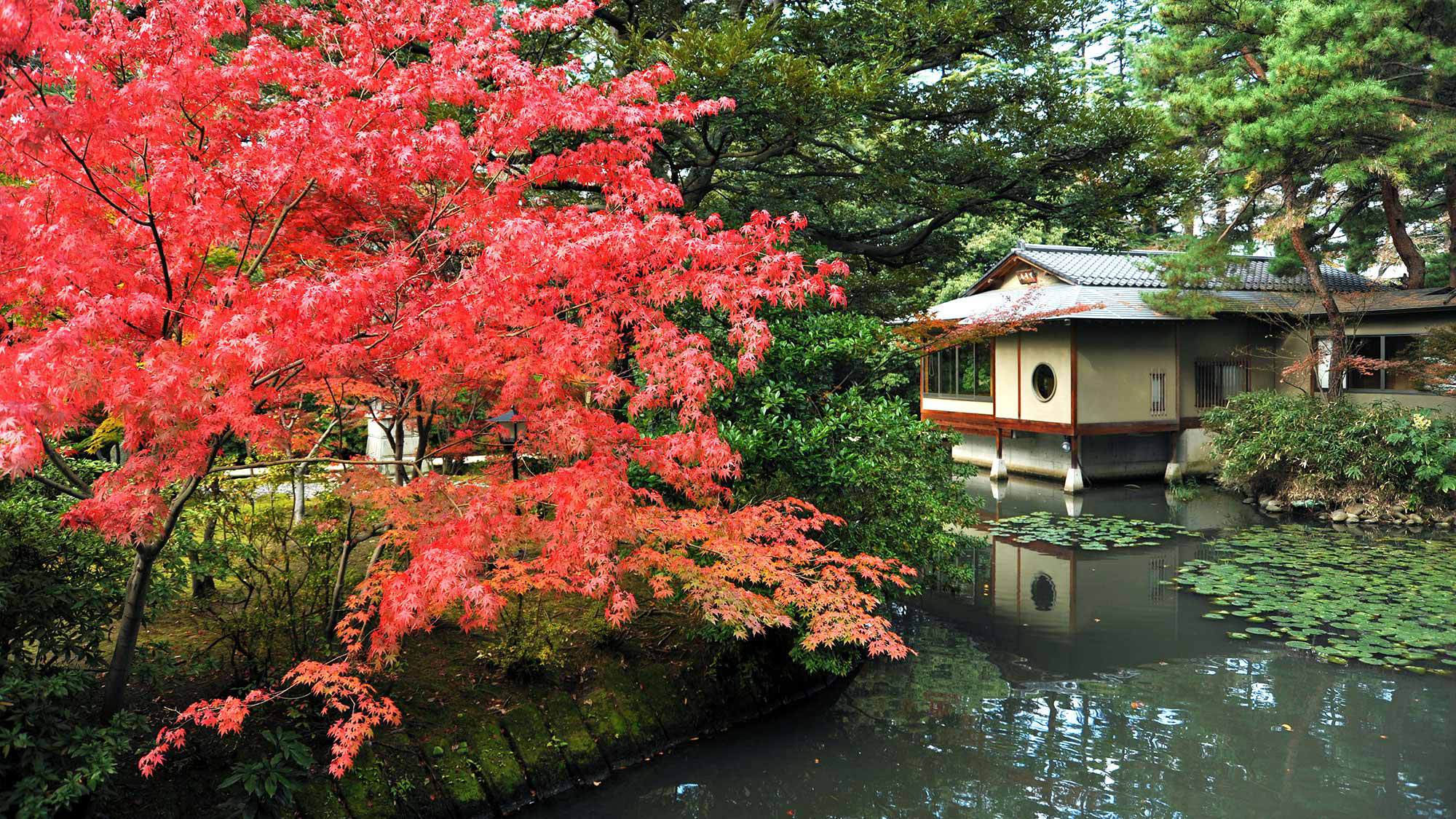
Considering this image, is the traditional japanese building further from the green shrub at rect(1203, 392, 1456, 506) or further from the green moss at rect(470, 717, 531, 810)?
the green moss at rect(470, 717, 531, 810)

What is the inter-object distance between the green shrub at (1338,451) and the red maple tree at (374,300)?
1006 centimetres

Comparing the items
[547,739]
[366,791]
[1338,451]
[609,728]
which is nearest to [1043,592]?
[609,728]

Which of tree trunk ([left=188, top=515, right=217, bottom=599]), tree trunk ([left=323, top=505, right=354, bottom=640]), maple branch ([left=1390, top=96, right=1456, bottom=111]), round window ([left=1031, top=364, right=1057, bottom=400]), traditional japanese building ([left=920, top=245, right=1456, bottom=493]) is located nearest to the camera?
tree trunk ([left=188, top=515, right=217, bottom=599])

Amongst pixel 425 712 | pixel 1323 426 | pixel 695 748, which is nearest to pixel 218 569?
pixel 425 712

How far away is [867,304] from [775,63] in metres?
3.52

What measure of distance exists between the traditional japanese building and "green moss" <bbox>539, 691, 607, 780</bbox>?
1089 centimetres

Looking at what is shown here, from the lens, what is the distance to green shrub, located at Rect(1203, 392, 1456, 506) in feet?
37.8

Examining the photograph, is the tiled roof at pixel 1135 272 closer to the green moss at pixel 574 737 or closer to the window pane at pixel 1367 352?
the window pane at pixel 1367 352

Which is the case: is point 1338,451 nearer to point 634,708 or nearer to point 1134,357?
point 1134,357

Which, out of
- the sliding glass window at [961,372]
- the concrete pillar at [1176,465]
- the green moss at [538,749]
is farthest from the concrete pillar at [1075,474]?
the green moss at [538,749]

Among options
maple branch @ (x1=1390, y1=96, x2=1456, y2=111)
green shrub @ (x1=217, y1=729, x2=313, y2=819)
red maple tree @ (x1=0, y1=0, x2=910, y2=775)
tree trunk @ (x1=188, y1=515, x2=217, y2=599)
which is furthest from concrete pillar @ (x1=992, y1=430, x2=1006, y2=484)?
green shrub @ (x1=217, y1=729, x2=313, y2=819)

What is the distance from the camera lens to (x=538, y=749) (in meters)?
4.98

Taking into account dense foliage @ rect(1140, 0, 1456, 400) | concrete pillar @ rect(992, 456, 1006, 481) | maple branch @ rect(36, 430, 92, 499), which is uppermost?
A: dense foliage @ rect(1140, 0, 1456, 400)

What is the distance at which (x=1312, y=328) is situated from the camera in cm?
1495
